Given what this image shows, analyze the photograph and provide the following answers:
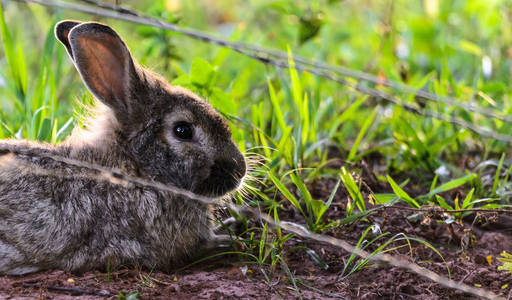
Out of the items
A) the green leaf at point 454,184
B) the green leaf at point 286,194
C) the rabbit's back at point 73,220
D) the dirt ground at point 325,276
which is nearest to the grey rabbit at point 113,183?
the rabbit's back at point 73,220

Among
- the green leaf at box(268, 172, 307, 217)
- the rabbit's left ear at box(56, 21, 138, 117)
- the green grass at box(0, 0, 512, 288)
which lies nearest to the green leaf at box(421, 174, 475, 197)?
the green grass at box(0, 0, 512, 288)

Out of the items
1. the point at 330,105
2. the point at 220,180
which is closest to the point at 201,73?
the point at 220,180

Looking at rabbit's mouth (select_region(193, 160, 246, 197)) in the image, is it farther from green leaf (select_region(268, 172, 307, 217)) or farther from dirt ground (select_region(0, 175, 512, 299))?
dirt ground (select_region(0, 175, 512, 299))

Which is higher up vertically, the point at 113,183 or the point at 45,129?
the point at 45,129

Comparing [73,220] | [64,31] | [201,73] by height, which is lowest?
[73,220]

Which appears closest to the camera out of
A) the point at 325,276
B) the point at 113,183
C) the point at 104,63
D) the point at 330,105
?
the point at 325,276

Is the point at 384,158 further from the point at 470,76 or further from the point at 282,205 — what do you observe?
the point at 470,76

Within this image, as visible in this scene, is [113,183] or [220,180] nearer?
[113,183]

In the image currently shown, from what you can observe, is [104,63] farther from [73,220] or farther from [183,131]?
[73,220]
